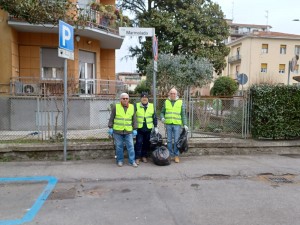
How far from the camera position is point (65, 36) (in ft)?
22.6

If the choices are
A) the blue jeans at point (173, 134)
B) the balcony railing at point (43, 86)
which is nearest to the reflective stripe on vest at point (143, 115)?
the blue jeans at point (173, 134)

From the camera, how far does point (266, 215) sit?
4238 mm

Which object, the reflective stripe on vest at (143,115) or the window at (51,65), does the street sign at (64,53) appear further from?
the window at (51,65)

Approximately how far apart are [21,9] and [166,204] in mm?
6057

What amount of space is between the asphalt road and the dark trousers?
13.7 inches

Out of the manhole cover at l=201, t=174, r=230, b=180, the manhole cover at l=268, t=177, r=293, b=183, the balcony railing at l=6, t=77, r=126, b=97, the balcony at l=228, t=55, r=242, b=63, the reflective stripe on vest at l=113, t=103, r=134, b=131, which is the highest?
the balcony at l=228, t=55, r=242, b=63

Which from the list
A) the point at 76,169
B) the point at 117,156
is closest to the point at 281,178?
the point at 117,156

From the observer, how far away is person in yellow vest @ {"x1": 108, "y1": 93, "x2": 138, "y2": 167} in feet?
22.1

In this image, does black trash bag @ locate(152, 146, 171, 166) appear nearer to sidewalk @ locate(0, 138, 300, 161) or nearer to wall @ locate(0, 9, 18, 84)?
sidewalk @ locate(0, 138, 300, 161)

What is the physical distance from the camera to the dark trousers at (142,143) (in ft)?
23.2

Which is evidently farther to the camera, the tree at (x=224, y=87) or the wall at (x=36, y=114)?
the tree at (x=224, y=87)

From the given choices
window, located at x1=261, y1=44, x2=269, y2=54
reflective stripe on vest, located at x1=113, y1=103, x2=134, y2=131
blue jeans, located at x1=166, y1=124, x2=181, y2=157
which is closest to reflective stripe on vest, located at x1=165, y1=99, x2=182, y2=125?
blue jeans, located at x1=166, y1=124, x2=181, y2=157

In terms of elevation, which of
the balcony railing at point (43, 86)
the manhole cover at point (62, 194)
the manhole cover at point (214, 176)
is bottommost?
the manhole cover at point (62, 194)

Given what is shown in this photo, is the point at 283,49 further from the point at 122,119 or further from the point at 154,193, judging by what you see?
the point at 154,193
